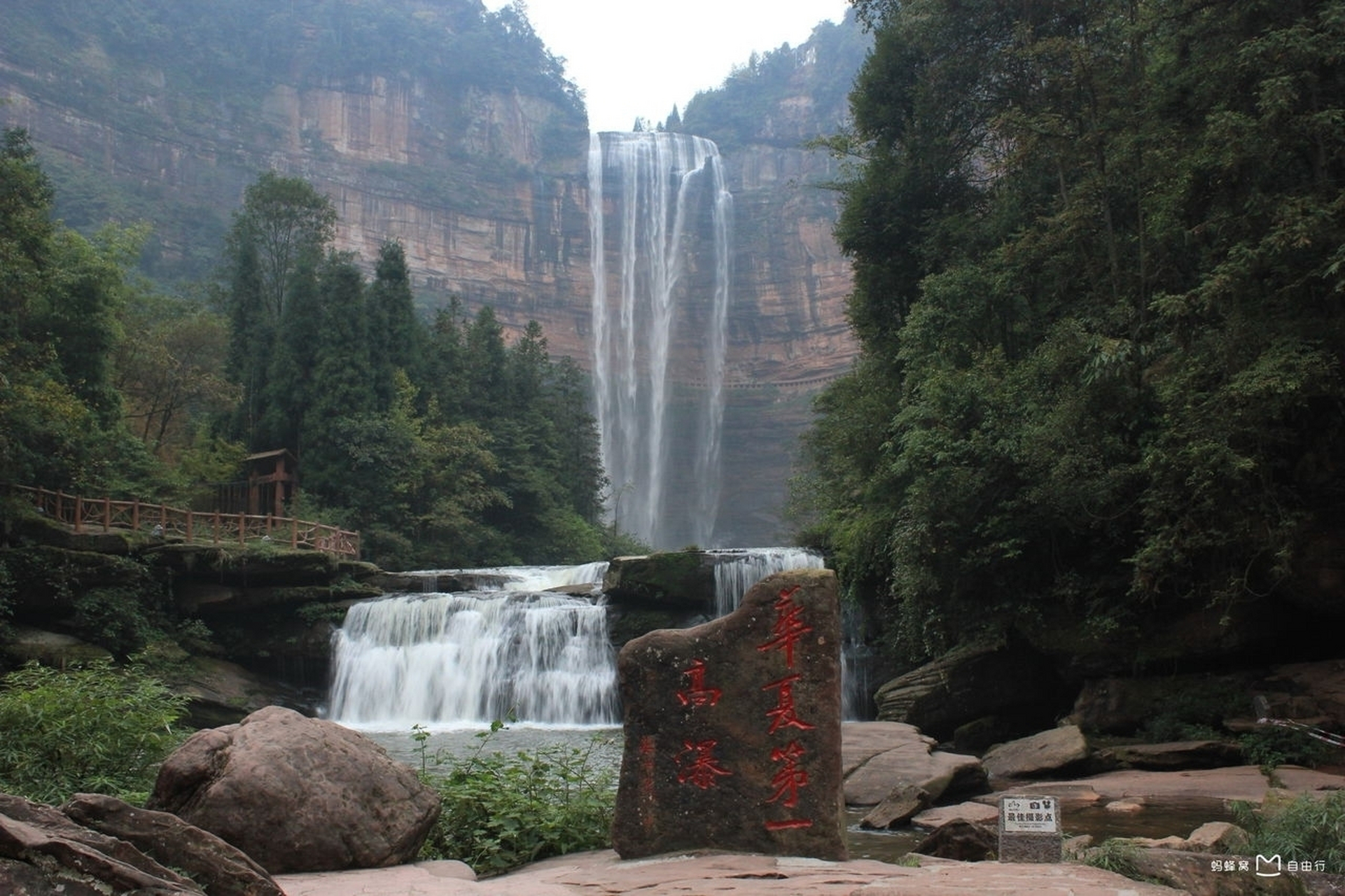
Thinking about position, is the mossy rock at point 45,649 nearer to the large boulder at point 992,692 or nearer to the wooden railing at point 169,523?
the wooden railing at point 169,523

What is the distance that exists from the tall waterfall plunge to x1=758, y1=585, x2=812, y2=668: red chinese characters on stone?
137ft

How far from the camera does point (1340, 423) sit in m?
9.54

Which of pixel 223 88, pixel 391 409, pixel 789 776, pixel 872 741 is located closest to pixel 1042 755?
pixel 872 741

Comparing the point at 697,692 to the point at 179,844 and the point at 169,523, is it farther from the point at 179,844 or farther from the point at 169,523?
the point at 169,523

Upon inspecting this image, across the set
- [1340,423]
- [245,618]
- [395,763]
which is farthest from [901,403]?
[245,618]

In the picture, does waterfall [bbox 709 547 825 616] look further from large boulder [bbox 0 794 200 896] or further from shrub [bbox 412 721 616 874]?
large boulder [bbox 0 794 200 896]

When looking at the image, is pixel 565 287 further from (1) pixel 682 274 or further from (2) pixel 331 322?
(2) pixel 331 322

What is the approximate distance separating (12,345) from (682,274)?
41195 millimetres

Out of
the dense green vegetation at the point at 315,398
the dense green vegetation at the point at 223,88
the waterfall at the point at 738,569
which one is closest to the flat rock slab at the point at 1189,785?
the waterfall at the point at 738,569

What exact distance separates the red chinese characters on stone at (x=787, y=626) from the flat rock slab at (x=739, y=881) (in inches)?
34.8

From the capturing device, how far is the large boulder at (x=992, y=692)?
12.2 m

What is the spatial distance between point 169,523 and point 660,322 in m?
35.9

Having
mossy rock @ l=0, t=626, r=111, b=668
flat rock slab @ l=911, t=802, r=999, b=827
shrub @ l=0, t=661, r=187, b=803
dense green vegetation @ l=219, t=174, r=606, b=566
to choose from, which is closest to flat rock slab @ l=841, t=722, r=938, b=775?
flat rock slab @ l=911, t=802, r=999, b=827

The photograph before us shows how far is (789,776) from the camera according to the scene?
466 cm
